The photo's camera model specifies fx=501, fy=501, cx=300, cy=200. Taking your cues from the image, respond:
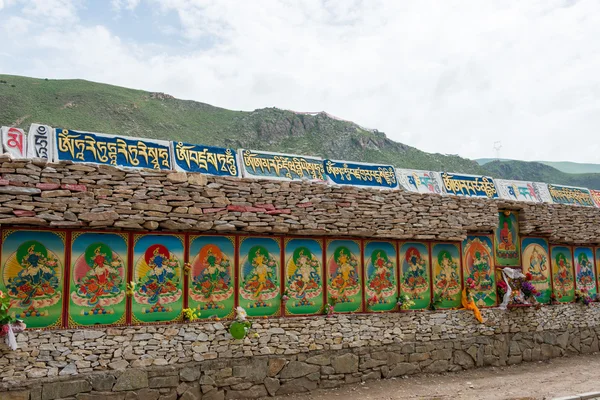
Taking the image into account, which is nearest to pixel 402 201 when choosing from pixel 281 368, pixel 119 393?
pixel 281 368

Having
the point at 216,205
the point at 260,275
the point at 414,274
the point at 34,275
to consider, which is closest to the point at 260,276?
the point at 260,275

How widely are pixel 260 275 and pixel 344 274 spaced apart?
2.19 meters

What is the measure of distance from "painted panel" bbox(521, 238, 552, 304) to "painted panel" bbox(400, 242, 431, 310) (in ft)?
13.1

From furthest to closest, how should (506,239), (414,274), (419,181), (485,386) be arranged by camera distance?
1. (506,239)
2. (419,181)
3. (414,274)
4. (485,386)

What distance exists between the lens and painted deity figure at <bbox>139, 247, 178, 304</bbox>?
31.0 ft

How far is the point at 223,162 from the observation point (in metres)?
10.4

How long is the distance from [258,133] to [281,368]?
51.9m

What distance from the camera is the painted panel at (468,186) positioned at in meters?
13.9

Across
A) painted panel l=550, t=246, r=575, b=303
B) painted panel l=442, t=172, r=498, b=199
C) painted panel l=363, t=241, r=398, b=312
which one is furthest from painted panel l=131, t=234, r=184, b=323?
painted panel l=550, t=246, r=575, b=303

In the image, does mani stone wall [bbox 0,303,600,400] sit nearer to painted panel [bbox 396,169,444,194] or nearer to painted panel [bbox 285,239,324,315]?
painted panel [bbox 285,239,324,315]

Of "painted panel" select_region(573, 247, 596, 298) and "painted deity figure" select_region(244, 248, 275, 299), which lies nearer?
"painted deity figure" select_region(244, 248, 275, 299)

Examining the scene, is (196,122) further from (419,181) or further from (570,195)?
(419,181)

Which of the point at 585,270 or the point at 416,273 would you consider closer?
the point at 416,273

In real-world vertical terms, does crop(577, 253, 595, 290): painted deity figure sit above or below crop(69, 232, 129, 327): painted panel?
below
